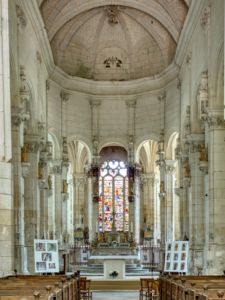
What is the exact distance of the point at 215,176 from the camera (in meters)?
24.1

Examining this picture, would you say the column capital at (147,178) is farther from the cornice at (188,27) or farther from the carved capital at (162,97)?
the cornice at (188,27)

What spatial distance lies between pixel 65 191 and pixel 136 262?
5.55 metres

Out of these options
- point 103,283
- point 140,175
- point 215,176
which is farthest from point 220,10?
point 140,175

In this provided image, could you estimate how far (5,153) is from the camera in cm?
1540

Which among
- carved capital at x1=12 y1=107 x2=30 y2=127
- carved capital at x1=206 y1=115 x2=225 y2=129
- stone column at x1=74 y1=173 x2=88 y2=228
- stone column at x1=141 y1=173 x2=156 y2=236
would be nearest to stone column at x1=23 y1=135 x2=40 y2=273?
carved capital at x1=12 y1=107 x2=30 y2=127

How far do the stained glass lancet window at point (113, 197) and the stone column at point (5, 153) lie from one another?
79.9 ft

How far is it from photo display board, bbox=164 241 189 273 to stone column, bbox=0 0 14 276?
5860mm

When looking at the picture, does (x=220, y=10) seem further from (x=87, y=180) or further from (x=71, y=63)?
(x=87, y=180)

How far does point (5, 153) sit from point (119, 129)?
23.1 meters

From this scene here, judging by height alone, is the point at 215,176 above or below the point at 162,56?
below

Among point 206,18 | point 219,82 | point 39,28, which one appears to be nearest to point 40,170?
point 39,28

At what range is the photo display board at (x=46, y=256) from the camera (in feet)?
69.9

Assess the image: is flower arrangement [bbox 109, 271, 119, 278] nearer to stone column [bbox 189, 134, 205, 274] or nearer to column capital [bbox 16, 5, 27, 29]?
stone column [bbox 189, 134, 205, 274]

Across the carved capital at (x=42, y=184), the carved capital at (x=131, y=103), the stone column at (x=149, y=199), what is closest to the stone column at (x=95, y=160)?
the carved capital at (x=131, y=103)
